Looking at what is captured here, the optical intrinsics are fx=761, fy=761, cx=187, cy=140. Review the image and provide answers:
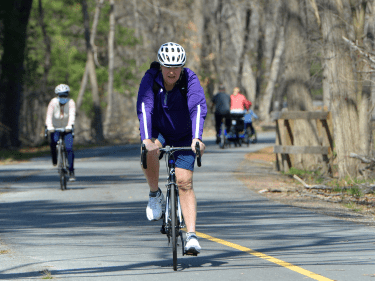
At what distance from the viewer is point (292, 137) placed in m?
17.9

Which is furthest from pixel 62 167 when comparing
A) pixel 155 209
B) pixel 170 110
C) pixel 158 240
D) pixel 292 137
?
pixel 170 110

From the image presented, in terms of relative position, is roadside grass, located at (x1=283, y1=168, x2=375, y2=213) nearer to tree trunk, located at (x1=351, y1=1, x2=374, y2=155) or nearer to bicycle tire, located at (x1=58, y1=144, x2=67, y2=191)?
tree trunk, located at (x1=351, y1=1, x2=374, y2=155)

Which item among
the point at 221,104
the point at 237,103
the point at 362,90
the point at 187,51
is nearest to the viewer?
the point at 362,90

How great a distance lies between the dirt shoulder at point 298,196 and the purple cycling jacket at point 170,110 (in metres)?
3.82

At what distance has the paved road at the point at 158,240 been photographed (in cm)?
682

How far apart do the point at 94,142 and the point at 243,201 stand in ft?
92.2

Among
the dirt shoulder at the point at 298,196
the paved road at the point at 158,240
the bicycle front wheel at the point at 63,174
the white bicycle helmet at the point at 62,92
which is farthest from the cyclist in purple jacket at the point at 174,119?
the white bicycle helmet at the point at 62,92

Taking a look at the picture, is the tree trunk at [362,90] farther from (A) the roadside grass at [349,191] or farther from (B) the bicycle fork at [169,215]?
(B) the bicycle fork at [169,215]

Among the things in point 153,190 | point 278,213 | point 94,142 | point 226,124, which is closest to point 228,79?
point 94,142

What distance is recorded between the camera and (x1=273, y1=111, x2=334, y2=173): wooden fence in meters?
16.4

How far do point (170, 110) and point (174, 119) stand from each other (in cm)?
9

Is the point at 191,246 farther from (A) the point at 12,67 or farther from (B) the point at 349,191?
(A) the point at 12,67

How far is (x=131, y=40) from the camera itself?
5172 centimetres

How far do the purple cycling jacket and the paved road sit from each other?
126cm
